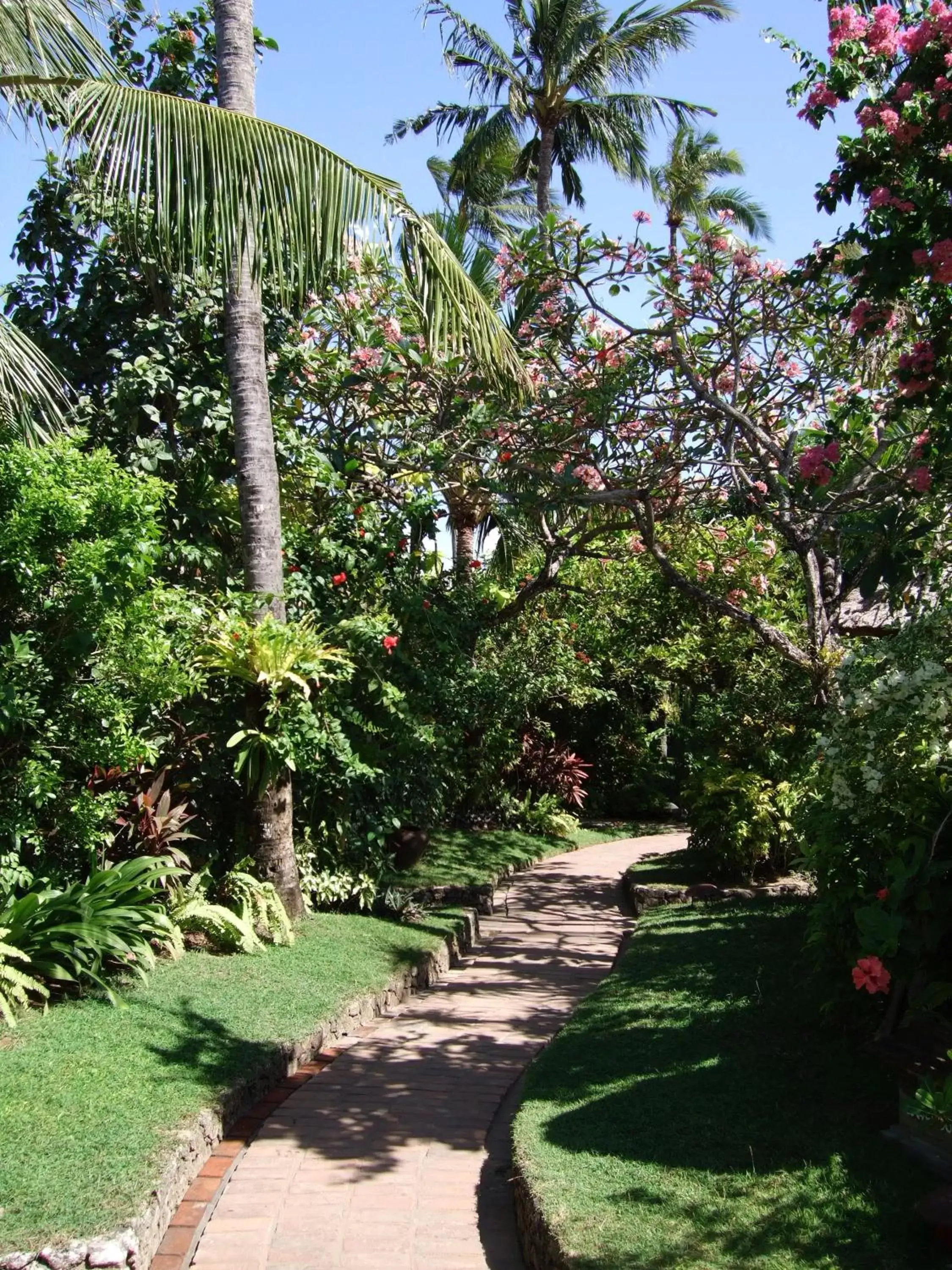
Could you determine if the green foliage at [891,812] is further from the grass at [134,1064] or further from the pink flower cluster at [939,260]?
the grass at [134,1064]

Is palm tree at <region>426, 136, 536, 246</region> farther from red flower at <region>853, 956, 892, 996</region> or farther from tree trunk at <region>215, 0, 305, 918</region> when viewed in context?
red flower at <region>853, 956, 892, 996</region>

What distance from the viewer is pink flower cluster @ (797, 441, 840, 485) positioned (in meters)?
7.49

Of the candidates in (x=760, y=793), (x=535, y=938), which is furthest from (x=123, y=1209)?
(x=760, y=793)

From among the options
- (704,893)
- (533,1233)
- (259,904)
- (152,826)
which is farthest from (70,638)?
(704,893)

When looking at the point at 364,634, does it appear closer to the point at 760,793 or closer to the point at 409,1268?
the point at 760,793

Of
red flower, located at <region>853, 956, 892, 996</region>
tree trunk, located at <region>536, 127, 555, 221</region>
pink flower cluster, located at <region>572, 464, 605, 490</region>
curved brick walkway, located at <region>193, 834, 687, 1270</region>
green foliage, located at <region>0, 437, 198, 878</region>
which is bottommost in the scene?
curved brick walkway, located at <region>193, 834, 687, 1270</region>

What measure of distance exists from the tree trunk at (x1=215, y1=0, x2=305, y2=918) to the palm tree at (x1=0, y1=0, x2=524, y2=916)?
3 centimetres

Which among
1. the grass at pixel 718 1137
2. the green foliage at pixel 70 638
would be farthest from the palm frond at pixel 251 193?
the grass at pixel 718 1137

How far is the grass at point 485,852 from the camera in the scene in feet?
39.0

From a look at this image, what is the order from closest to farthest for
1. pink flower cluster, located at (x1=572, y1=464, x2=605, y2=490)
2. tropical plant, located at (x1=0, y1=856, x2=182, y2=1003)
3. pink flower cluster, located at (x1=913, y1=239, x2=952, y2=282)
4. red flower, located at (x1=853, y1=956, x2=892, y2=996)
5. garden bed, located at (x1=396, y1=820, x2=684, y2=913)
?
red flower, located at (x1=853, y1=956, x2=892, y2=996), pink flower cluster, located at (x1=913, y1=239, x2=952, y2=282), tropical plant, located at (x1=0, y1=856, x2=182, y2=1003), pink flower cluster, located at (x1=572, y1=464, x2=605, y2=490), garden bed, located at (x1=396, y1=820, x2=684, y2=913)

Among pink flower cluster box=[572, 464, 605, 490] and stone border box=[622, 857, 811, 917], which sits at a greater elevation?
pink flower cluster box=[572, 464, 605, 490]

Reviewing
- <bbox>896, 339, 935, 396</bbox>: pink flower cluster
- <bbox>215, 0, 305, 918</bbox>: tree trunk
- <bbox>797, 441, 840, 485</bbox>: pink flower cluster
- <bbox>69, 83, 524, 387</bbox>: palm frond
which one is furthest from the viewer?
<bbox>215, 0, 305, 918</bbox>: tree trunk

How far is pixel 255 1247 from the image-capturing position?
14.0 ft

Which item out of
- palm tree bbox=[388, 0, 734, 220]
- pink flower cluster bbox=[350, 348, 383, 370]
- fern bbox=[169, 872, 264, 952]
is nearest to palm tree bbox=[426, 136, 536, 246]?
palm tree bbox=[388, 0, 734, 220]
